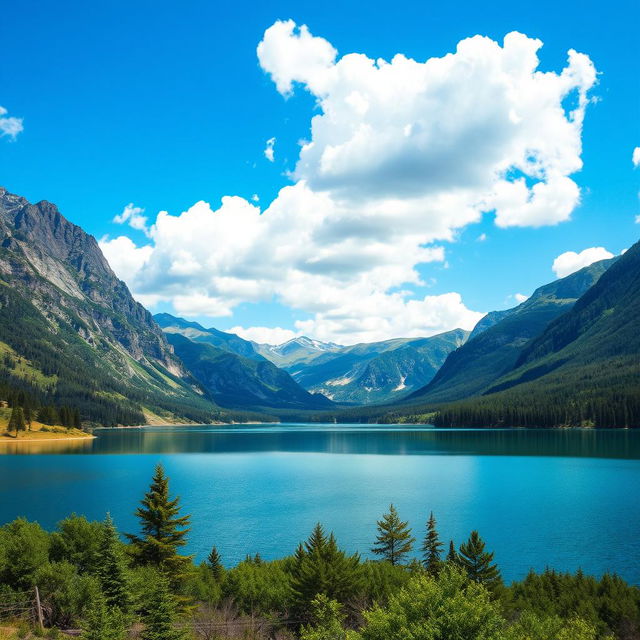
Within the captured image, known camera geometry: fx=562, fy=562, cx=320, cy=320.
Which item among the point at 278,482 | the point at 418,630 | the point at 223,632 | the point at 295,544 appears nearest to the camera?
the point at 418,630

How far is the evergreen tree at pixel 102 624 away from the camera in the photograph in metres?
28.3

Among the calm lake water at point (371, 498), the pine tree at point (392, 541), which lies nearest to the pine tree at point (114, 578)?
the calm lake water at point (371, 498)

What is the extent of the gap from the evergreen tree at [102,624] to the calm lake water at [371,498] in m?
32.1

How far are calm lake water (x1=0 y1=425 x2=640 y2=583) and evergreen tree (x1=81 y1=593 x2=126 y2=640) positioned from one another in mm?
32057

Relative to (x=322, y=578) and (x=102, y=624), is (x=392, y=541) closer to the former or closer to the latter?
(x=322, y=578)

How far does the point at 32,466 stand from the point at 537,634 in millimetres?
146270

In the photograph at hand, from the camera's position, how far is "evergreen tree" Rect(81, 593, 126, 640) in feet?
92.8

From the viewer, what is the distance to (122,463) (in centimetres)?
16250

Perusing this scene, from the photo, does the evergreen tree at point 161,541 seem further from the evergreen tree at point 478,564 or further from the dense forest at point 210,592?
the evergreen tree at point 478,564

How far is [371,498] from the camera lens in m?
105

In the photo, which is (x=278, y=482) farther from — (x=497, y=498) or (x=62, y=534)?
(x=62, y=534)

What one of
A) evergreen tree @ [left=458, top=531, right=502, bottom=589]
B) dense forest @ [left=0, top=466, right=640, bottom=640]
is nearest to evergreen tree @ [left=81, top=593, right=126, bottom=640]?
dense forest @ [left=0, top=466, right=640, bottom=640]

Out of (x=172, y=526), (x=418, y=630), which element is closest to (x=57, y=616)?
(x=172, y=526)

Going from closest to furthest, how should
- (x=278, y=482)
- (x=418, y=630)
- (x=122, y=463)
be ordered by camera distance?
1. (x=418, y=630)
2. (x=278, y=482)
3. (x=122, y=463)
